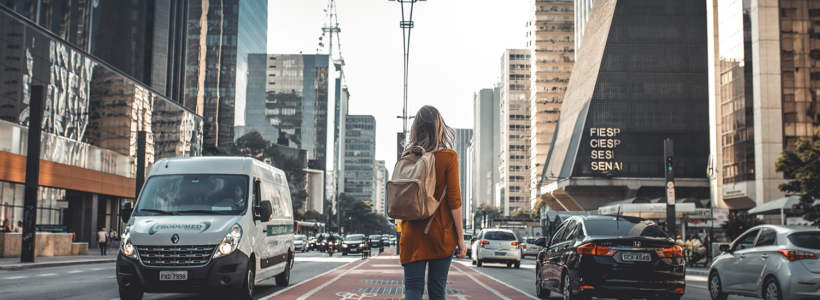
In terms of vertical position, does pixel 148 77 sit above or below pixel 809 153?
above

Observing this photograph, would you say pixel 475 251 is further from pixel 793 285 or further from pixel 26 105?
pixel 26 105

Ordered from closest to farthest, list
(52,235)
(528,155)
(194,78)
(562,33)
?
(52,235)
(194,78)
(562,33)
(528,155)

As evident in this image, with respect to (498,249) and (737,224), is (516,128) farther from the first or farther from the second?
(498,249)

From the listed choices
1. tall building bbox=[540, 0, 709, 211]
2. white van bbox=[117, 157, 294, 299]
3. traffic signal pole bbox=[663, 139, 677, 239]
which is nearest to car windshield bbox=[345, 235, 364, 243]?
traffic signal pole bbox=[663, 139, 677, 239]

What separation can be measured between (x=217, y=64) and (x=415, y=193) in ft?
383

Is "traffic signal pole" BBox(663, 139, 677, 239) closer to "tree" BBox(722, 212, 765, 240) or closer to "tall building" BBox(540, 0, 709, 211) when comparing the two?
"tree" BBox(722, 212, 765, 240)

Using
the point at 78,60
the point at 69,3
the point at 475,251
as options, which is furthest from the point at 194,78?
the point at 475,251

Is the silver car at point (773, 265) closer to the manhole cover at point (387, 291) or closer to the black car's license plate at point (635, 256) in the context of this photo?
the black car's license plate at point (635, 256)

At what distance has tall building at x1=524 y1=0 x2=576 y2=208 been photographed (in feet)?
429

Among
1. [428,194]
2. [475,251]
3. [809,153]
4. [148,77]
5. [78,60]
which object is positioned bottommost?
[475,251]

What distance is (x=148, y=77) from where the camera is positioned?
7119 centimetres

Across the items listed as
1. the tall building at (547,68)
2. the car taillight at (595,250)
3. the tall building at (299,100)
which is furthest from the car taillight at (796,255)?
the tall building at (299,100)

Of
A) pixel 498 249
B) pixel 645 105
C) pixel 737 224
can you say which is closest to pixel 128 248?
pixel 498 249

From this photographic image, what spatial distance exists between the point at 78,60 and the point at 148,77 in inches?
1192
